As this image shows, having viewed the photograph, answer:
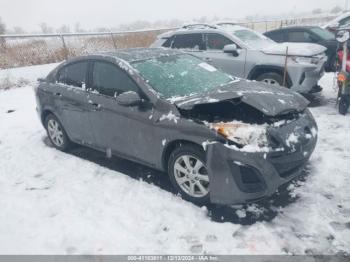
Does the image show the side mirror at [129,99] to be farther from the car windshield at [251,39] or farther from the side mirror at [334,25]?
the side mirror at [334,25]

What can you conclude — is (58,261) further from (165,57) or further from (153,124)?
(165,57)

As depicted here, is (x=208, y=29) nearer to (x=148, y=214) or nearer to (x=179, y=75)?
(x=179, y=75)

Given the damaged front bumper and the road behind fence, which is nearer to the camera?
the damaged front bumper

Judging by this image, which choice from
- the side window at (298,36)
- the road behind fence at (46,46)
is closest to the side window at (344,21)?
the side window at (298,36)

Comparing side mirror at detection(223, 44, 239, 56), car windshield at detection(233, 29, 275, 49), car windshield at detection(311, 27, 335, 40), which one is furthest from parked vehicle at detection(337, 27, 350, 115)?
car windshield at detection(311, 27, 335, 40)

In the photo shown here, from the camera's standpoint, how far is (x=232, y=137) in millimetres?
3715

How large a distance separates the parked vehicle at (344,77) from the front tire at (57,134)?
513 centimetres

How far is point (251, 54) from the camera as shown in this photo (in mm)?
7914

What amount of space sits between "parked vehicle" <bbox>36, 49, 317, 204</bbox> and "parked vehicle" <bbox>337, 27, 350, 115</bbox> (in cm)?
235

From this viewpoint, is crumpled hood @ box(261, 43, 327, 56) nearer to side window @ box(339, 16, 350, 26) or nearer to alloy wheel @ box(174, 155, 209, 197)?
side window @ box(339, 16, 350, 26)

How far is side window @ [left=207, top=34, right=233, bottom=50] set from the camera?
8.30 m

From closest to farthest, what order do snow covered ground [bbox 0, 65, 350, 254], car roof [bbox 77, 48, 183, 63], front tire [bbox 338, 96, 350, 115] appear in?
1. snow covered ground [bbox 0, 65, 350, 254]
2. car roof [bbox 77, 48, 183, 63]
3. front tire [bbox 338, 96, 350, 115]

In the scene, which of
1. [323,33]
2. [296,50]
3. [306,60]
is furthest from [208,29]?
[323,33]

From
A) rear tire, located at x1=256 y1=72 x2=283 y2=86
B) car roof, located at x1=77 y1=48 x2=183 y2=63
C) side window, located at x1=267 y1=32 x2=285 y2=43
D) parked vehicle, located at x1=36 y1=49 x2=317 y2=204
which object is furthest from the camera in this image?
side window, located at x1=267 y1=32 x2=285 y2=43
